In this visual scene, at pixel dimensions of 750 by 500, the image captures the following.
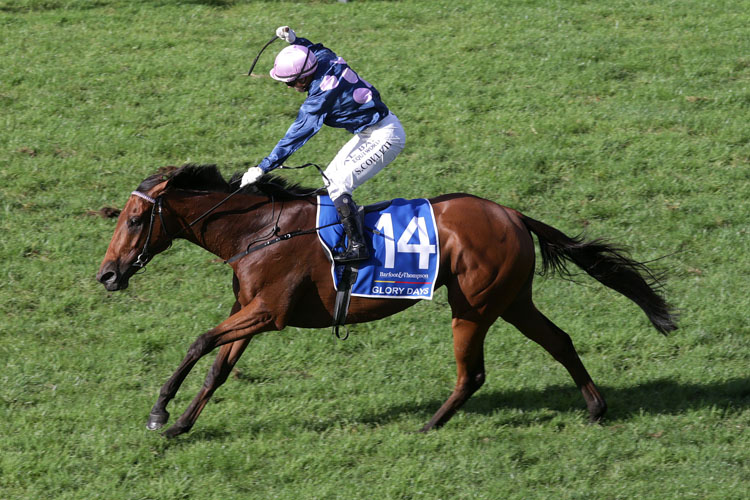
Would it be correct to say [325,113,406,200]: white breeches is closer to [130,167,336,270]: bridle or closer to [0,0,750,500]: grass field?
[130,167,336,270]: bridle

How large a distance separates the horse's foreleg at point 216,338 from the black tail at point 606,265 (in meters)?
2.27

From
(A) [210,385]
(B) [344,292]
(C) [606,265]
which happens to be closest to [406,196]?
(C) [606,265]

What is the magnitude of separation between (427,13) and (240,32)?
3.05 metres

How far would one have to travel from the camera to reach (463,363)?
264 inches

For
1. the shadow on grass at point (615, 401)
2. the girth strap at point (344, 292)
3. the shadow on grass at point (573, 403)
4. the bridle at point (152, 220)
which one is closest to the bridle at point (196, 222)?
the bridle at point (152, 220)

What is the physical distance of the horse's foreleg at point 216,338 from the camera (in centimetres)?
631

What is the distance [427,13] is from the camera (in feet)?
47.0

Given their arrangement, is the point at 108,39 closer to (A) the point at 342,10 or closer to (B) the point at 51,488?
(A) the point at 342,10

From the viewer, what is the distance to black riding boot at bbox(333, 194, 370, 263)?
628 cm

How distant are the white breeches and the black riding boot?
7.0 inches

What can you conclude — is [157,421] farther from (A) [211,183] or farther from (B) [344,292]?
(A) [211,183]

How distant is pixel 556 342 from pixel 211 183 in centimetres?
291

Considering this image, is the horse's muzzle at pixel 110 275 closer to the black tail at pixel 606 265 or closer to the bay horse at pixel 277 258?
the bay horse at pixel 277 258

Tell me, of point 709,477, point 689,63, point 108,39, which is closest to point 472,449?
point 709,477
